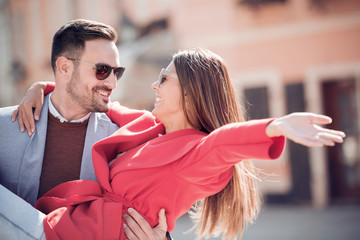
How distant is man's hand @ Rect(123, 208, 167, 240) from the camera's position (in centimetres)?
264

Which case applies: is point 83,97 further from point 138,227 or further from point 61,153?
point 138,227

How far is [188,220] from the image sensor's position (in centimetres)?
948

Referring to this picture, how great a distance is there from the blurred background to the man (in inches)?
285

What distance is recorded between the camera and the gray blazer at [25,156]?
10.1 ft

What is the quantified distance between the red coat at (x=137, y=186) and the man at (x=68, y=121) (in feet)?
0.90

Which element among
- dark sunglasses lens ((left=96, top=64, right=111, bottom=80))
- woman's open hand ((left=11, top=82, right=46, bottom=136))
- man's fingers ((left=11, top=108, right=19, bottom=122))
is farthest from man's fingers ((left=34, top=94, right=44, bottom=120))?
dark sunglasses lens ((left=96, top=64, right=111, bottom=80))

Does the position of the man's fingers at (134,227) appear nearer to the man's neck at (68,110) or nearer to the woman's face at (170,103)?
the woman's face at (170,103)

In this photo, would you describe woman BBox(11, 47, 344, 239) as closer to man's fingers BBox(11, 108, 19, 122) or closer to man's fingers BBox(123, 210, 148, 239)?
man's fingers BBox(123, 210, 148, 239)

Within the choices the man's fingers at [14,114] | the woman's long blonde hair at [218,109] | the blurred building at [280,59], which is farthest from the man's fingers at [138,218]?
the blurred building at [280,59]

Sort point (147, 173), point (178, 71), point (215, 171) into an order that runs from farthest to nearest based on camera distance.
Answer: point (178, 71)
point (147, 173)
point (215, 171)

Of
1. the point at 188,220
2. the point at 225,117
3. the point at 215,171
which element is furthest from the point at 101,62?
the point at 188,220

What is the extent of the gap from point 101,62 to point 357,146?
901 centimetres

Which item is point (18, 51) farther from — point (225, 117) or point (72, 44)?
point (225, 117)

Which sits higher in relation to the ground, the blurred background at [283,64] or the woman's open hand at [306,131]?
the woman's open hand at [306,131]
